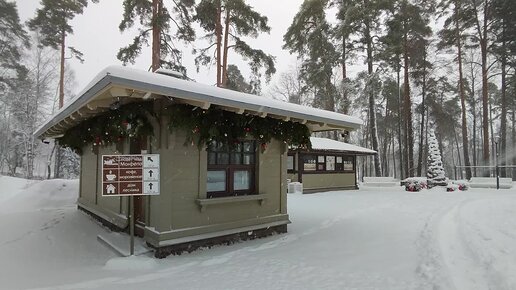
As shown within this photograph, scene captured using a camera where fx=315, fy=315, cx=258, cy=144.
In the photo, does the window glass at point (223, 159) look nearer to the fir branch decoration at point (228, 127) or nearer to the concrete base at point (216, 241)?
the fir branch decoration at point (228, 127)

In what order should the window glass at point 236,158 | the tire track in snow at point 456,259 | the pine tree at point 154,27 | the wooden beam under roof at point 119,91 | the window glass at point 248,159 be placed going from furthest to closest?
the pine tree at point 154,27 → the window glass at point 248,159 → the window glass at point 236,158 → the wooden beam under roof at point 119,91 → the tire track in snow at point 456,259

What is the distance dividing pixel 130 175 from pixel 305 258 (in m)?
3.30

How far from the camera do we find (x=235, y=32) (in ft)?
54.6

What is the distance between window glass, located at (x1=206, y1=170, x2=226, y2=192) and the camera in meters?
6.38

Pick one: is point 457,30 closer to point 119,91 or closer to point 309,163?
point 309,163

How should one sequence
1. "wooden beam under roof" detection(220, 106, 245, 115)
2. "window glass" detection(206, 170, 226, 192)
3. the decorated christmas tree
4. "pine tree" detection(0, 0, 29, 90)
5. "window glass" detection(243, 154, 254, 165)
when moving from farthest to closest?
"pine tree" detection(0, 0, 29, 90) < the decorated christmas tree < "window glass" detection(243, 154, 254, 165) < "window glass" detection(206, 170, 226, 192) < "wooden beam under roof" detection(220, 106, 245, 115)

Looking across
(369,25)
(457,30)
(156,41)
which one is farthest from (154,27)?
(457,30)

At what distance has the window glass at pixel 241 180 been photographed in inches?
269

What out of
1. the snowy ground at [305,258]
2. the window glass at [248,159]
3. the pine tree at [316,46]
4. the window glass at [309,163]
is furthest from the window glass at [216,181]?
the pine tree at [316,46]

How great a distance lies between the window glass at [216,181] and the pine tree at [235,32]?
33.7ft

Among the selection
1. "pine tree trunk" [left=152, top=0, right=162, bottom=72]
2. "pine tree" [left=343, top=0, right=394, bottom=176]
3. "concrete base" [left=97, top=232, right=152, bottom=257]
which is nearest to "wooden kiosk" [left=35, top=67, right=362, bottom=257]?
"concrete base" [left=97, top=232, right=152, bottom=257]

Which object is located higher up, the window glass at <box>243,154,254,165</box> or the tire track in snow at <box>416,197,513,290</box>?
the window glass at <box>243,154,254,165</box>

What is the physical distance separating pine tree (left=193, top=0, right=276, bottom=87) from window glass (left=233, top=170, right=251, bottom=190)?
994cm

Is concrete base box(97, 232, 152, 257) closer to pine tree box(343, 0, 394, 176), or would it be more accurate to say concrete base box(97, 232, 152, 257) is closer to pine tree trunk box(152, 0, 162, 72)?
pine tree trunk box(152, 0, 162, 72)
